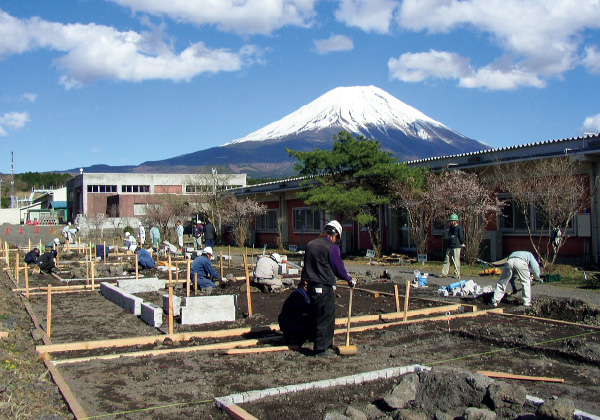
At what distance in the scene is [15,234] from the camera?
51531 mm

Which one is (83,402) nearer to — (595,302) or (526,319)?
(526,319)

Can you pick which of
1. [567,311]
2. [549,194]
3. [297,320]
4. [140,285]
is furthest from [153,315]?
[549,194]

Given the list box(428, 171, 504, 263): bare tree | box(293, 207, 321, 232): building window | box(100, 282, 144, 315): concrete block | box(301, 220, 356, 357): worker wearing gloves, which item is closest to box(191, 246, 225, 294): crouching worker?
box(100, 282, 144, 315): concrete block

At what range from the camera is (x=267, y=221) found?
3569 centimetres

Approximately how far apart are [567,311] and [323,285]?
5.59m

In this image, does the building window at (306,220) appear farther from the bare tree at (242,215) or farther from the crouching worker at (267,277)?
the crouching worker at (267,277)

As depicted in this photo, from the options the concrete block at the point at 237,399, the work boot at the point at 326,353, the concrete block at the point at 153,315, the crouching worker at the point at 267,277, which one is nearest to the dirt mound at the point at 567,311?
the work boot at the point at 326,353

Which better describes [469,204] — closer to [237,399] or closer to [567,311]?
A: [567,311]

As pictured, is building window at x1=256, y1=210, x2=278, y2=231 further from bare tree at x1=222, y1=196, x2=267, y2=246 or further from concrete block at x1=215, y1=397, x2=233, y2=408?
concrete block at x1=215, y1=397, x2=233, y2=408

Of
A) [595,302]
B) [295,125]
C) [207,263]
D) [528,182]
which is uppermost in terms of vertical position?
[295,125]

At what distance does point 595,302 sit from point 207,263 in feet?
26.5

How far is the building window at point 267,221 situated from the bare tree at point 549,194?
56.9 ft

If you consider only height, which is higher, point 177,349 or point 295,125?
point 295,125

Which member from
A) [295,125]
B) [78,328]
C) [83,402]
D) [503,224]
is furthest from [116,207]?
[295,125]
